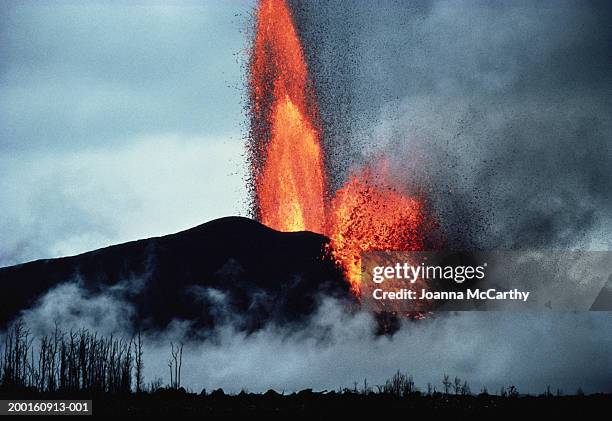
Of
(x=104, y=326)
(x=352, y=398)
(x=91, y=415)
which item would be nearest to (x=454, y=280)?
(x=104, y=326)

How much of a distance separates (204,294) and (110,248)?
72.9ft

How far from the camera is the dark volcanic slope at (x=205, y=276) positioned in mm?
144500

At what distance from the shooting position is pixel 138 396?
72.6m

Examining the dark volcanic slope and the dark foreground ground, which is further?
the dark volcanic slope

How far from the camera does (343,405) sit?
57062 millimetres

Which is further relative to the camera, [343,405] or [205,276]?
[205,276]

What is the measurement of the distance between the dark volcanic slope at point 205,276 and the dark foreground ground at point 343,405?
247 ft

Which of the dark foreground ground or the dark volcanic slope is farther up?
the dark volcanic slope

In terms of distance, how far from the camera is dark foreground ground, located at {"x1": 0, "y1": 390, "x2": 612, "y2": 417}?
2237 inches

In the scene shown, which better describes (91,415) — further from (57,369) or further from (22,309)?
(22,309)

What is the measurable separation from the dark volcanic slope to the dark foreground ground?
75.3 metres

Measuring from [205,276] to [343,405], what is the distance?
96.3 m

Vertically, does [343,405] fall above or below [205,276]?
below

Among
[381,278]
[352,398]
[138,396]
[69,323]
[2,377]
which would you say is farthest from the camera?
[69,323]
